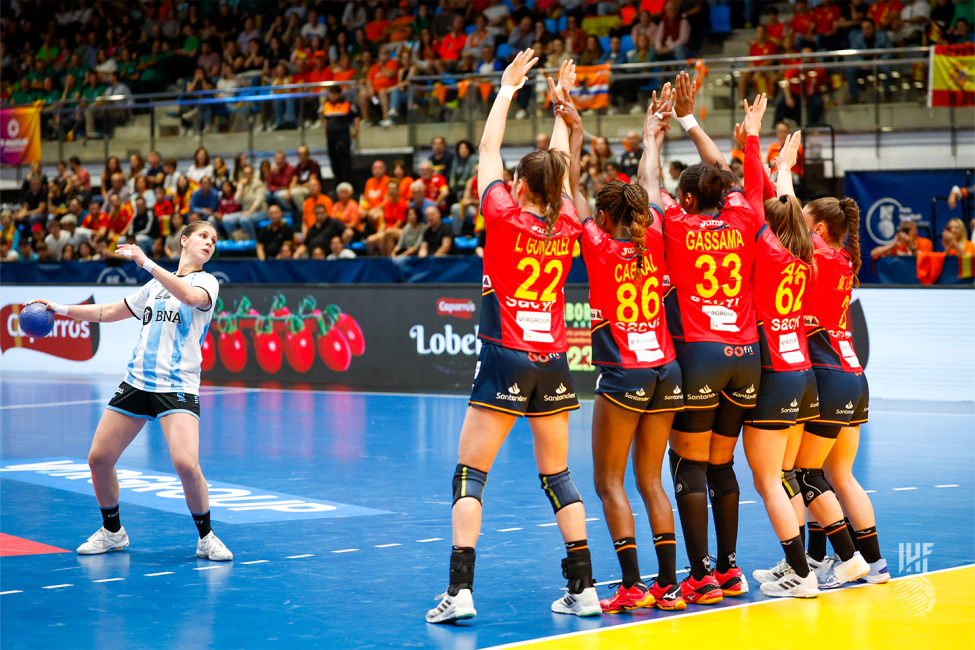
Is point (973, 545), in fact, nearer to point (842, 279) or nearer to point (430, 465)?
point (842, 279)

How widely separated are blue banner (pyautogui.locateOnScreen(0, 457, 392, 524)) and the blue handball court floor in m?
0.03

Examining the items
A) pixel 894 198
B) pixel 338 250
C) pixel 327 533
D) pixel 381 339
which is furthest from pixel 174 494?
pixel 894 198

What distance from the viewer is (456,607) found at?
5.16 metres

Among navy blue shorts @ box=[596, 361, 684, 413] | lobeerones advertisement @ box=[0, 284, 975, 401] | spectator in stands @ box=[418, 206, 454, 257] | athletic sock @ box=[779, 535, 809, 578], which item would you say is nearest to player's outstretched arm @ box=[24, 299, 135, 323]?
navy blue shorts @ box=[596, 361, 684, 413]

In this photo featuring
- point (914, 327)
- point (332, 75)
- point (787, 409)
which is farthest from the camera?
point (332, 75)

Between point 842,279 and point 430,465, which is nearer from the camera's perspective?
point 842,279

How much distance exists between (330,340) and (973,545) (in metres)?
11.7

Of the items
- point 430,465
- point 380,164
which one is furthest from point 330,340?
point 430,465

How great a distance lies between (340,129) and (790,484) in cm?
1550

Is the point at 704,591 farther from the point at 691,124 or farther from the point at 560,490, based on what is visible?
the point at 691,124

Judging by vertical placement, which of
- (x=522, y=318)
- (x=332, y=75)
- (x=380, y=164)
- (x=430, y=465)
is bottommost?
(x=430, y=465)

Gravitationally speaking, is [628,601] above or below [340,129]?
below

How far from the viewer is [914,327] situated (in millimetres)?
14203

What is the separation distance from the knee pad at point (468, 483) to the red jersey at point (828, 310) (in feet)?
6.80
